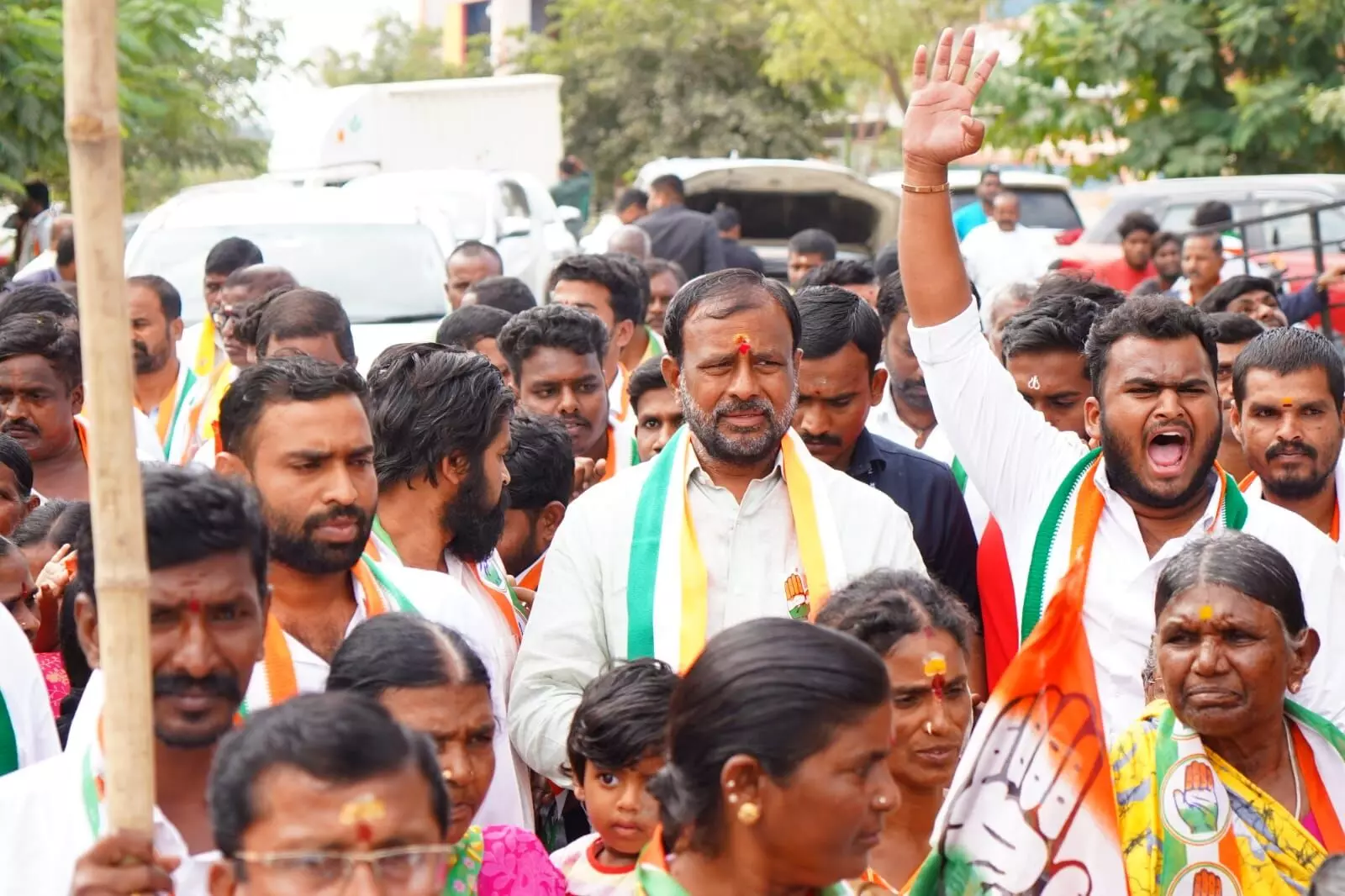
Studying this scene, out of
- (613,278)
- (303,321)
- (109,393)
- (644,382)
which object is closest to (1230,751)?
(109,393)

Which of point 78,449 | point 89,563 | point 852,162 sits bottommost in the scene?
point 852,162

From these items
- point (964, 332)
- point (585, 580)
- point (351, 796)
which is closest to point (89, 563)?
point (351, 796)

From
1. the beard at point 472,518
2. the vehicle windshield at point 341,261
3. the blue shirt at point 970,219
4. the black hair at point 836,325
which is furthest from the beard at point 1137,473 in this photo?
the blue shirt at point 970,219

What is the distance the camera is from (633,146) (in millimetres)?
33844

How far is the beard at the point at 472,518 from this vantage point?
182 inches

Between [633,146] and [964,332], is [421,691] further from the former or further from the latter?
[633,146]

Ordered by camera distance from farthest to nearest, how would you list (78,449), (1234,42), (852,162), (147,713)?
(852,162) < (1234,42) < (78,449) < (147,713)

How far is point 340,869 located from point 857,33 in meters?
27.8

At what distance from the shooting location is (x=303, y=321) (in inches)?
252

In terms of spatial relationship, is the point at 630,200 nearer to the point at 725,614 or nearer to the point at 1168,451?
Result: the point at 1168,451

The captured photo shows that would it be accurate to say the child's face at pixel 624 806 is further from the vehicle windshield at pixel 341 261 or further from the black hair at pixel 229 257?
the vehicle windshield at pixel 341 261

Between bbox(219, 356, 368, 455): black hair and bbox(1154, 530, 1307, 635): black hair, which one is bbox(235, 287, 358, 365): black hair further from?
bbox(1154, 530, 1307, 635): black hair

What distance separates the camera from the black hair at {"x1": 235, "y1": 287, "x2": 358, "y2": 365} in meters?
6.39

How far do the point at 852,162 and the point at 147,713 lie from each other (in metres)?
39.5
